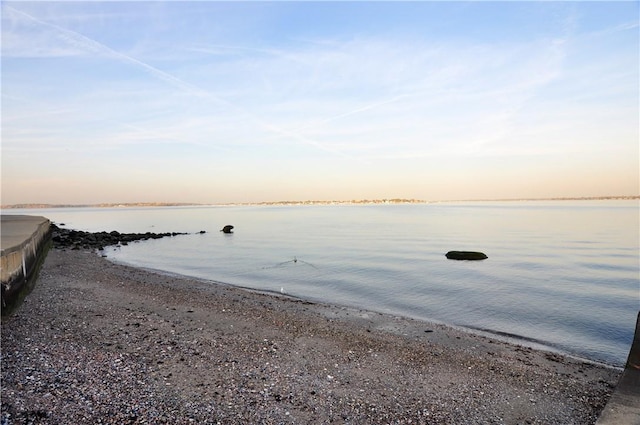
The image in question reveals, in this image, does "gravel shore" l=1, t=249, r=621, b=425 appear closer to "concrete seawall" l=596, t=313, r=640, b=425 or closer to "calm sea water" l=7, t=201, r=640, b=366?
"concrete seawall" l=596, t=313, r=640, b=425

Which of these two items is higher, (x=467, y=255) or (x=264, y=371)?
(x=264, y=371)

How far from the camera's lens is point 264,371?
746 cm

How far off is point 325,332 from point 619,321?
33.6 feet

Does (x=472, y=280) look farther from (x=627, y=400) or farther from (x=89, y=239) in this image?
(x=89, y=239)

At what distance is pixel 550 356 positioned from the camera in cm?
970

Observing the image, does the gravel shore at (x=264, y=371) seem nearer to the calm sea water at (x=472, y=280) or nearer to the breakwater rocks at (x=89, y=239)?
the calm sea water at (x=472, y=280)

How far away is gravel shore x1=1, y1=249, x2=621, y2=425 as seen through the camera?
5.87 metres

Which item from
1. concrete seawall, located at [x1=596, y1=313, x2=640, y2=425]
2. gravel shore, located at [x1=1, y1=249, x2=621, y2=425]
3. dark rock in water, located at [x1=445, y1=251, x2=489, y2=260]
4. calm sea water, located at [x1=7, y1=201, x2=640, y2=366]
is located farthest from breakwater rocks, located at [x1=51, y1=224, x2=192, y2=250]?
concrete seawall, located at [x1=596, y1=313, x2=640, y2=425]

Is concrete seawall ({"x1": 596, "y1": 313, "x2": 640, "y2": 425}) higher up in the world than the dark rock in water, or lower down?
higher up

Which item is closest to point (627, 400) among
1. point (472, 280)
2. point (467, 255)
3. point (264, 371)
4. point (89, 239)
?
point (264, 371)

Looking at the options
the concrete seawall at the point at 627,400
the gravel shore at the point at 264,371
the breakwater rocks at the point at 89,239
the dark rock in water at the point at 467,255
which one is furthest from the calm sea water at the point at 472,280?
the concrete seawall at the point at 627,400

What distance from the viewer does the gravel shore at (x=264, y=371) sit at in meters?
5.87

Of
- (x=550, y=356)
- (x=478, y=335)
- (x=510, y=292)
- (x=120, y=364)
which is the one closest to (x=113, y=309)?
(x=120, y=364)

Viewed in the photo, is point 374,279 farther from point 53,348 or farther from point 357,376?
point 53,348
